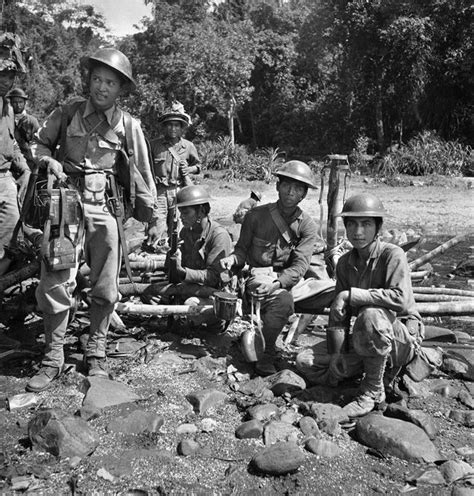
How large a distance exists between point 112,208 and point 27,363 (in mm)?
1396

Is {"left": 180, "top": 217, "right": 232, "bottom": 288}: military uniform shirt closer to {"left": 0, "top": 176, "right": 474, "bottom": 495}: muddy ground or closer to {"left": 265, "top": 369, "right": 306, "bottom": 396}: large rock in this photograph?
{"left": 0, "top": 176, "right": 474, "bottom": 495}: muddy ground

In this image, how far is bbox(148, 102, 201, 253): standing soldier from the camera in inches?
310

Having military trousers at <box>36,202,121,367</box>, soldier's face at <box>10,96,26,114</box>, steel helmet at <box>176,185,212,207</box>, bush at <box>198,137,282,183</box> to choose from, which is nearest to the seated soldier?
steel helmet at <box>176,185,212,207</box>

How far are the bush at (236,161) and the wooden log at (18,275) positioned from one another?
1351cm

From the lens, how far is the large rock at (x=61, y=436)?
3176mm

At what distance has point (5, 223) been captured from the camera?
505 cm

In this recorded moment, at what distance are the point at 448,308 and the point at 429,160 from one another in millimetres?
14270

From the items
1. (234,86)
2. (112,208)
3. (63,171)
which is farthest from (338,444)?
(234,86)

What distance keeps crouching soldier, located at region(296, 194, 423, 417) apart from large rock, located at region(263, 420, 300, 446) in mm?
417

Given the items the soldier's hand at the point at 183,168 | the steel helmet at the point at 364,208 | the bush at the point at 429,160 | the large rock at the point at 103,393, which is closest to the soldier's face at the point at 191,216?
the steel helmet at the point at 364,208

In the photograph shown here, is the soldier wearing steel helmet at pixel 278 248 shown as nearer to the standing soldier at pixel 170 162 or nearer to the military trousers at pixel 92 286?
the military trousers at pixel 92 286

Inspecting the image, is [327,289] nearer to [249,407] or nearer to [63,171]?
[249,407]

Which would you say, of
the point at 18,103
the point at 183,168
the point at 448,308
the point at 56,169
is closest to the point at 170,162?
the point at 183,168

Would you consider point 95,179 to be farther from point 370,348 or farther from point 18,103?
point 18,103
